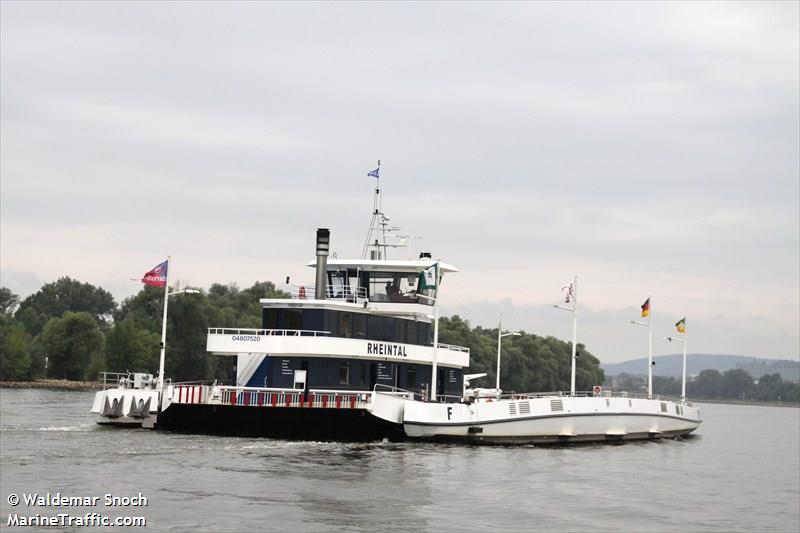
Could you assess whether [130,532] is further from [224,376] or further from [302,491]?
[224,376]

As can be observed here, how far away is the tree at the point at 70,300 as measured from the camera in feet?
500

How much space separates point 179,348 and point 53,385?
1291 centimetres

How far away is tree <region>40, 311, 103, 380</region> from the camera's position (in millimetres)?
103625

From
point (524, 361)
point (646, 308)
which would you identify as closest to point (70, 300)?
point (524, 361)

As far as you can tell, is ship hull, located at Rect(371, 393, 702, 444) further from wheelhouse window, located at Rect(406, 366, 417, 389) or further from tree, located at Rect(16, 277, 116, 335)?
tree, located at Rect(16, 277, 116, 335)

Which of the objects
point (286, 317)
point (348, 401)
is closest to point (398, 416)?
point (348, 401)

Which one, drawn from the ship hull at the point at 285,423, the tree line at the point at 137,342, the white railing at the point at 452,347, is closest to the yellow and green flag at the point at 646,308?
the white railing at the point at 452,347

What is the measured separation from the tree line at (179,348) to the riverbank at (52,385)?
98.6 inches

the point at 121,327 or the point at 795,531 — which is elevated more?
the point at 121,327

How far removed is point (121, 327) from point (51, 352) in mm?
6596

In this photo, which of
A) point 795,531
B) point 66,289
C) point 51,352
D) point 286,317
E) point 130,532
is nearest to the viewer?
point 130,532

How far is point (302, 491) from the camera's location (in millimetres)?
28156
